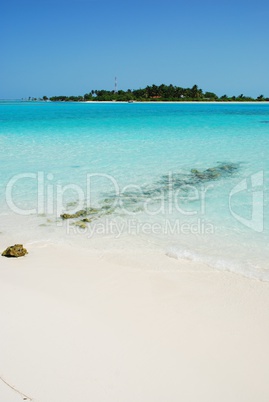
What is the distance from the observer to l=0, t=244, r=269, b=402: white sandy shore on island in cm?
214

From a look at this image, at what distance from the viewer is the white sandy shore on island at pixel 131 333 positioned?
7.02 feet

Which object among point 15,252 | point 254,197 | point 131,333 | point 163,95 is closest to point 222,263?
point 131,333

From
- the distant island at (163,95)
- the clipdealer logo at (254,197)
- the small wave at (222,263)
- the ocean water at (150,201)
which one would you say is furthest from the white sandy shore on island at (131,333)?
the distant island at (163,95)

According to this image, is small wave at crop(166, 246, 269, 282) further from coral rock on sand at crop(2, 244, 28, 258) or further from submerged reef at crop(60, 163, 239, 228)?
coral rock on sand at crop(2, 244, 28, 258)

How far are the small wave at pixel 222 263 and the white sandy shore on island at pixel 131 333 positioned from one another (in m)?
0.15

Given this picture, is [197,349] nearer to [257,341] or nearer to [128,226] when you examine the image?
[257,341]

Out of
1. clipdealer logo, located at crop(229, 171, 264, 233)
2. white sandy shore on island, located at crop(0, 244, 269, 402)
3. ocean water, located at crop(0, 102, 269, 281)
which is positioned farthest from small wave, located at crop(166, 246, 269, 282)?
clipdealer logo, located at crop(229, 171, 264, 233)

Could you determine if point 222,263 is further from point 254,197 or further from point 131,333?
point 254,197

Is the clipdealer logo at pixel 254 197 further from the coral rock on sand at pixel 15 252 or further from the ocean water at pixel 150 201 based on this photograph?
the coral rock on sand at pixel 15 252

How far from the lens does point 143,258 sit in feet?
13.4

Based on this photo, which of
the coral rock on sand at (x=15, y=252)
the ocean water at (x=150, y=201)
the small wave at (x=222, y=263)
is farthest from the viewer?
the ocean water at (x=150, y=201)

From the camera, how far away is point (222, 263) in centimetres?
392

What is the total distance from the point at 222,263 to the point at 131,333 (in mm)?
1689

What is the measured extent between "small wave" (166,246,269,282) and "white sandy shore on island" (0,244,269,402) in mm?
155
